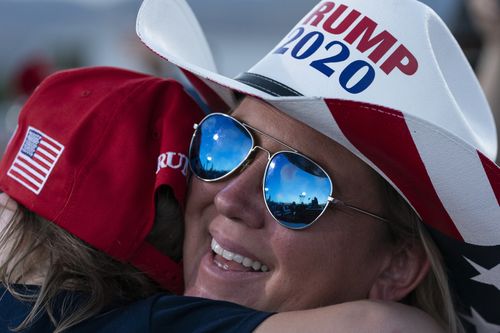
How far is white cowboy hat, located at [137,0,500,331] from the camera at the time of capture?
176cm

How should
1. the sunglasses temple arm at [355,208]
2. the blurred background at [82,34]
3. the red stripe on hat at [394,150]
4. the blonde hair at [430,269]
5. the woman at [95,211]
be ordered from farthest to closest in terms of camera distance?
the blurred background at [82,34] → the blonde hair at [430,269] → the sunglasses temple arm at [355,208] → the woman at [95,211] → the red stripe on hat at [394,150]

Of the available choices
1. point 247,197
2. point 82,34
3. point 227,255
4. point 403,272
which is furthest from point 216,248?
point 82,34

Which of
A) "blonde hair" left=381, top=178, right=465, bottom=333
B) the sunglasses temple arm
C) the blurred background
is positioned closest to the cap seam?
the sunglasses temple arm

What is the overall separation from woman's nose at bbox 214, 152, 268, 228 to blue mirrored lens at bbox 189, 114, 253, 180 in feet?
0.12

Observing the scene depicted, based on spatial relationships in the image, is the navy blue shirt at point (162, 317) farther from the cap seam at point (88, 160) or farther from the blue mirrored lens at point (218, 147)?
the blue mirrored lens at point (218, 147)

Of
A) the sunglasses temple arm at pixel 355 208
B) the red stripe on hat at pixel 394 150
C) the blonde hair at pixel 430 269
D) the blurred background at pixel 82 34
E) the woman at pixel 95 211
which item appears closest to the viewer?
the red stripe on hat at pixel 394 150

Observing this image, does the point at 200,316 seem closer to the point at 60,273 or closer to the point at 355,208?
the point at 60,273

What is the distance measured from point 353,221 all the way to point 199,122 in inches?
21.9

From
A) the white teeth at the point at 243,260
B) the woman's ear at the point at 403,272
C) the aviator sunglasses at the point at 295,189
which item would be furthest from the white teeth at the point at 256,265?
the woman's ear at the point at 403,272

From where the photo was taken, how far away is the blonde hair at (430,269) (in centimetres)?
209

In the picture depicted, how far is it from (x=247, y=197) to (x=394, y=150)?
Result: 0.40 m

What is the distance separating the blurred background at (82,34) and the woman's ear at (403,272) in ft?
13.9

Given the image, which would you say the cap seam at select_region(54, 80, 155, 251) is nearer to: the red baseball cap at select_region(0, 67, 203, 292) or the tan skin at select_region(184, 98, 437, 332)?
the red baseball cap at select_region(0, 67, 203, 292)

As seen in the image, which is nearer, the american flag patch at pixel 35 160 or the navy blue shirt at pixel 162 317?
the navy blue shirt at pixel 162 317
